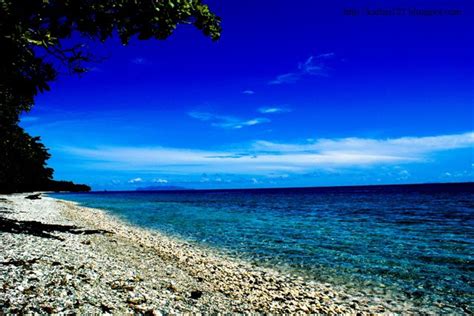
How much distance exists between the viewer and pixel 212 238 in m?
25.9

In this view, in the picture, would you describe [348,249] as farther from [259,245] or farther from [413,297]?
[413,297]

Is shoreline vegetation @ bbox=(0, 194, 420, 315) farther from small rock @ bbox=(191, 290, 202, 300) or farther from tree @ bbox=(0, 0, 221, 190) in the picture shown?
tree @ bbox=(0, 0, 221, 190)

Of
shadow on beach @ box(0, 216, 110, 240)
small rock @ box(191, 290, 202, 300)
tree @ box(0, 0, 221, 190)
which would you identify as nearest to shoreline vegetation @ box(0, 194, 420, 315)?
small rock @ box(191, 290, 202, 300)

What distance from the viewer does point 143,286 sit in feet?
34.2

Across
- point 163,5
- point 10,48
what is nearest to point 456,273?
point 163,5

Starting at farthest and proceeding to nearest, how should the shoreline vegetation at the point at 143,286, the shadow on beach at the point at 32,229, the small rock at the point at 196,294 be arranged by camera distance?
the shadow on beach at the point at 32,229, the small rock at the point at 196,294, the shoreline vegetation at the point at 143,286

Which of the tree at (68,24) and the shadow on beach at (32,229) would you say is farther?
the shadow on beach at (32,229)

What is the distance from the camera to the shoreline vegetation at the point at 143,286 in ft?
27.3

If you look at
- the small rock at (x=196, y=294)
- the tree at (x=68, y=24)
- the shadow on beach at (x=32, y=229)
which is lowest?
the small rock at (x=196, y=294)

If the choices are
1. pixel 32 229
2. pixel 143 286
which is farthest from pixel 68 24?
pixel 32 229

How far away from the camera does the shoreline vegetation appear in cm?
831

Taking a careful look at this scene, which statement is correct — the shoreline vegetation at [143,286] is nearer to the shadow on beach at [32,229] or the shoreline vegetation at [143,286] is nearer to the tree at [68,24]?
the shadow on beach at [32,229]

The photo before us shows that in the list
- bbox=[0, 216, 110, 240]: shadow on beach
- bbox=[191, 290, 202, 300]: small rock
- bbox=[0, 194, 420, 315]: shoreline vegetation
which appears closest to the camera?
bbox=[0, 194, 420, 315]: shoreline vegetation

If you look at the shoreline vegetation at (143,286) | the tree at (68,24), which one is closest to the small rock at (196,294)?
the shoreline vegetation at (143,286)
